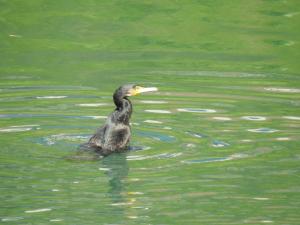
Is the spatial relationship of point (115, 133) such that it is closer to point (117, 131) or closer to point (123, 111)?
point (117, 131)

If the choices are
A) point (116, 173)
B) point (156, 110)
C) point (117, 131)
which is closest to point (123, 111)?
point (117, 131)

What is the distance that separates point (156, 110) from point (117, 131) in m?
2.21

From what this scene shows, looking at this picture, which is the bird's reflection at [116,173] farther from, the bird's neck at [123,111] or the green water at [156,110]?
the bird's neck at [123,111]

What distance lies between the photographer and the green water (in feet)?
36.8

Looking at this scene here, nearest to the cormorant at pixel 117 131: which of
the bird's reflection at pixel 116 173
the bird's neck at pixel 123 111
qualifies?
the bird's neck at pixel 123 111

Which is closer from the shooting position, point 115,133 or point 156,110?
point 115,133

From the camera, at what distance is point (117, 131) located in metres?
13.5

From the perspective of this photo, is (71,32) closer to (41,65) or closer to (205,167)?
(41,65)

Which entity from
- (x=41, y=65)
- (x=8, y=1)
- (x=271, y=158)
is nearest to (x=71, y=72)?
(x=41, y=65)

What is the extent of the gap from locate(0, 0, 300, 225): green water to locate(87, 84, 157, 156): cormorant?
0.24m

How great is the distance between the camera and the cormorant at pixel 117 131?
43.8 feet

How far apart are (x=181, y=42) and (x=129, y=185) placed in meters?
8.31

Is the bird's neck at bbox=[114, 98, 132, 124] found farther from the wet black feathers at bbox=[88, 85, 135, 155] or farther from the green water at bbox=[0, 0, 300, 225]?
the green water at bbox=[0, 0, 300, 225]

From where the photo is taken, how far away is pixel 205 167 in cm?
1247
